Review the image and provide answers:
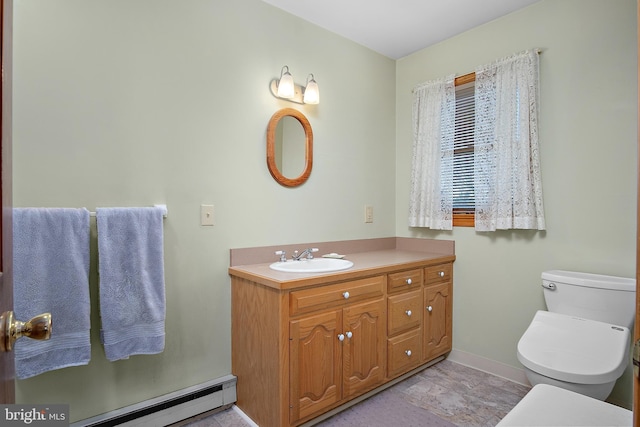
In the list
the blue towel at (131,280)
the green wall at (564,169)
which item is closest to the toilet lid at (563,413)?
the green wall at (564,169)

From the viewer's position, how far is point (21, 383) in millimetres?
1414

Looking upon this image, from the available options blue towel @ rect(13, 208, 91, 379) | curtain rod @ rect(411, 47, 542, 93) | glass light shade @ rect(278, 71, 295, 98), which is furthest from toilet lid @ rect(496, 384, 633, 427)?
curtain rod @ rect(411, 47, 542, 93)

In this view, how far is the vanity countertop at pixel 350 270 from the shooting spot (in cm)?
165

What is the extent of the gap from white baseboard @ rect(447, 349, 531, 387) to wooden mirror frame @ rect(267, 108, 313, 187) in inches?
69.5

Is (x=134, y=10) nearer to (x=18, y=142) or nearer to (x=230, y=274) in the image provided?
(x=18, y=142)

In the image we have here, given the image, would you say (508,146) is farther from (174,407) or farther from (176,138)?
(174,407)

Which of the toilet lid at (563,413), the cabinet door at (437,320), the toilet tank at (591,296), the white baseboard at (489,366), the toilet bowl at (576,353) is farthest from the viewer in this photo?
the cabinet door at (437,320)

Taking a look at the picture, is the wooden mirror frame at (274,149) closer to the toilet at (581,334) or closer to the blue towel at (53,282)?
the blue towel at (53,282)

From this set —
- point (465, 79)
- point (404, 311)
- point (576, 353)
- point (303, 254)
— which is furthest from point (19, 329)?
point (465, 79)

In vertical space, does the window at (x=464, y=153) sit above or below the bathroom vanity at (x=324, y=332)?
above

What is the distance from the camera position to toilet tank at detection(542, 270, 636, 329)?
1729 mm

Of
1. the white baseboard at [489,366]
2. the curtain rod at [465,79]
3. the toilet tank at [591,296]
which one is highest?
the curtain rod at [465,79]

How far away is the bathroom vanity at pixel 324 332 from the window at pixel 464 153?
0.46 m

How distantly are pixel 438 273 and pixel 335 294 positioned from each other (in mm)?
1026
